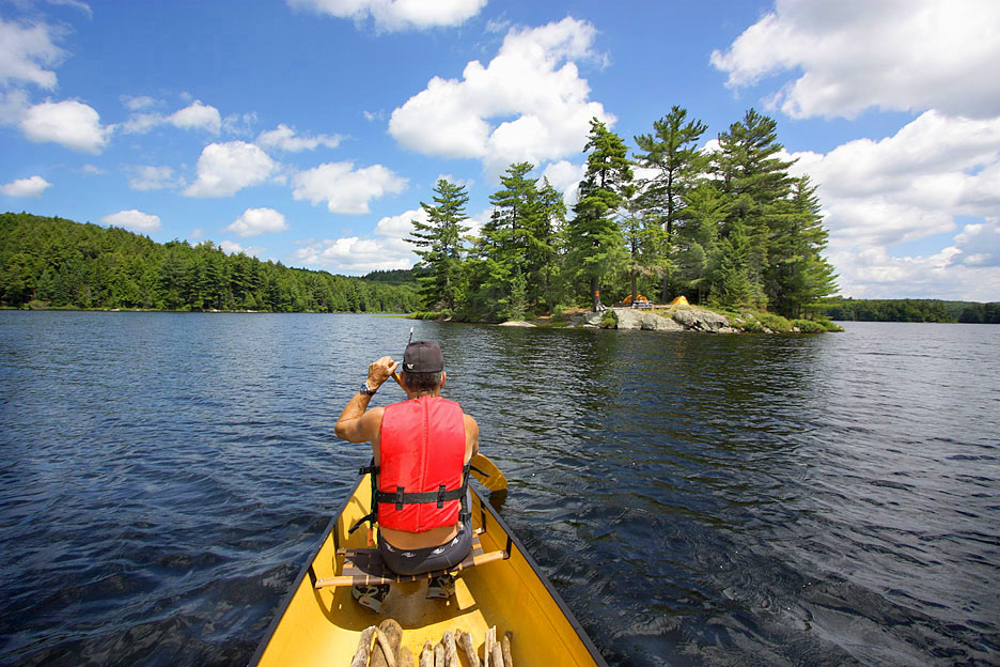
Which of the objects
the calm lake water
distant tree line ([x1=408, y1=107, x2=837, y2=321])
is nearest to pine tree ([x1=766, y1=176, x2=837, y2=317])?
distant tree line ([x1=408, y1=107, x2=837, y2=321])

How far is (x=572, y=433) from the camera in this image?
33.5ft

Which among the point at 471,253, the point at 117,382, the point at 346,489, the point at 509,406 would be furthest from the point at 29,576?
the point at 471,253

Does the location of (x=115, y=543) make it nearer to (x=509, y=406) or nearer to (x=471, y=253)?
(x=509, y=406)

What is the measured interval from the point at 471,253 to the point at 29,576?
6015 centimetres

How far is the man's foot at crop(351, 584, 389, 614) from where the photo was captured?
360 cm

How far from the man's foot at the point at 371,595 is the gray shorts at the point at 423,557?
1.41 feet

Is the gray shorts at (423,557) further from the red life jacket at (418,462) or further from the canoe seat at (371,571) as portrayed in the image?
the red life jacket at (418,462)

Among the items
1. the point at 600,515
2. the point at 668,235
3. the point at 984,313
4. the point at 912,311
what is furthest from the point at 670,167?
the point at 984,313

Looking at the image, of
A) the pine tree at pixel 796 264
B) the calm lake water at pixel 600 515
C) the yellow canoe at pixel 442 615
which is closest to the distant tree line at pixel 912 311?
the pine tree at pixel 796 264

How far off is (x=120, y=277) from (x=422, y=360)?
134m

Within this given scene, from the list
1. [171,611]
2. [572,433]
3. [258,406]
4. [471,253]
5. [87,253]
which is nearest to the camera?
[171,611]

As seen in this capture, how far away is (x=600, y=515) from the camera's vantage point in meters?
6.32

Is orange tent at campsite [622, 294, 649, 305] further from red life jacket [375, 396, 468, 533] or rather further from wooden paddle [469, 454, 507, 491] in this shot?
red life jacket [375, 396, 468, 533]

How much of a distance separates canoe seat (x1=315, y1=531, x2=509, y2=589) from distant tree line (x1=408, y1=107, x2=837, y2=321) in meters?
41.1
